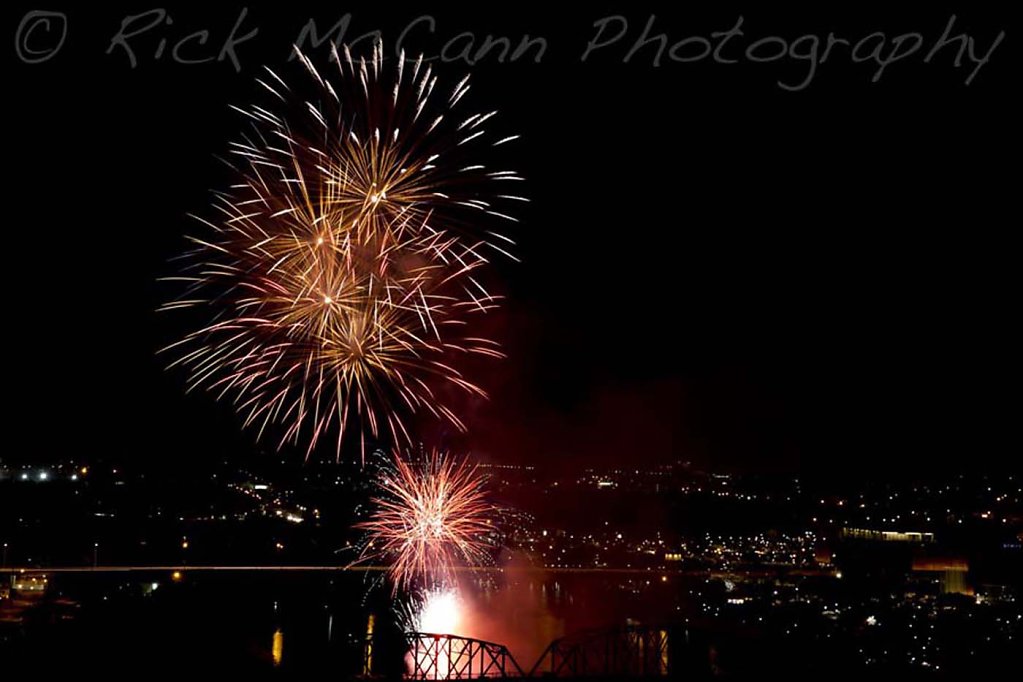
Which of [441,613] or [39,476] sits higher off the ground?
[39,476]

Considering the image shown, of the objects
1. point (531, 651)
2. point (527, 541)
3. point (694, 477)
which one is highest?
point (694, 477)

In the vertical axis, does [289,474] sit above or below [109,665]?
above

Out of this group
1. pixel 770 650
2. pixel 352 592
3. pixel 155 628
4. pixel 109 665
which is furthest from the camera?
pixel 352 592

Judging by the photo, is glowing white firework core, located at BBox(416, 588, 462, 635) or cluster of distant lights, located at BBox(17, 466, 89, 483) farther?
cluster of distant lights, located at BBox(17, 466, 89, 483)

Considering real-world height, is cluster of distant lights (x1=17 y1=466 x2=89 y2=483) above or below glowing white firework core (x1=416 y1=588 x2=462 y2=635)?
above

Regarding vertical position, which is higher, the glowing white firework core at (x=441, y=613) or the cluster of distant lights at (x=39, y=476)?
the cluster of distant lights at (x=39, y=476)

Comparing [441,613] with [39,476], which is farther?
[39,476]

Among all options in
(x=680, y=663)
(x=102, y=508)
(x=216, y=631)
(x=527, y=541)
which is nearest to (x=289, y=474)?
(x=102, y=508)

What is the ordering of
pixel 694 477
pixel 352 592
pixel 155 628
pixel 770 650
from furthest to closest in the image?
1. pixel 694 477
2. pixel 352 592
3. pixel 155 628
4. pixel 770 650

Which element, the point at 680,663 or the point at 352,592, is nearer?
the point at 680,663

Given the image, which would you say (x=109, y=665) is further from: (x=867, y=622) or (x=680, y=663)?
(x=867, y=622)

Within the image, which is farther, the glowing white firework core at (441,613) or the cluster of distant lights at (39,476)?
the cluster of distant lights at (39,476)
